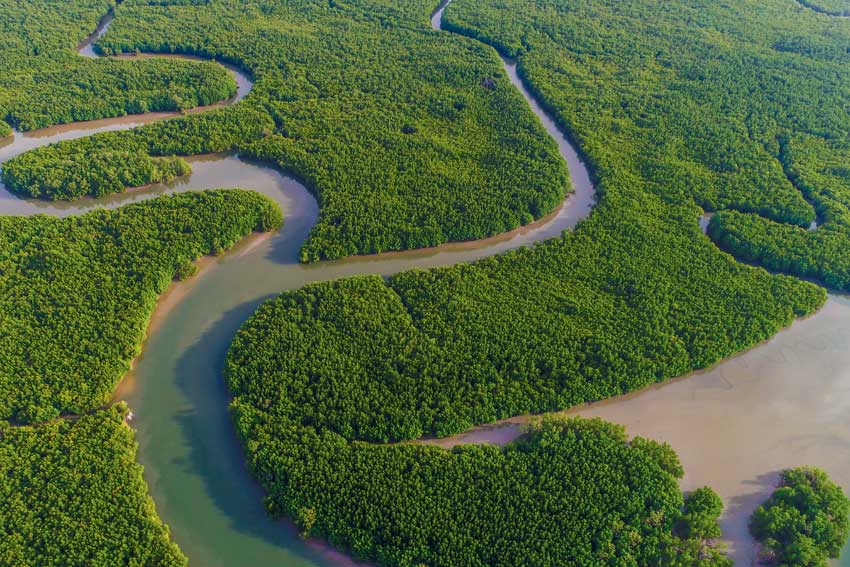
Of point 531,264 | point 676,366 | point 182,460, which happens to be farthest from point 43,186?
point 676,366

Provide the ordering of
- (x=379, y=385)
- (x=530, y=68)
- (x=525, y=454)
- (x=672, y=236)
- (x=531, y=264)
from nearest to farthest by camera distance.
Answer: (x=525, y=454)
(x=379, y=385)
(x=531, y=264)
(x=672, y=236)
(x=530, y=68)

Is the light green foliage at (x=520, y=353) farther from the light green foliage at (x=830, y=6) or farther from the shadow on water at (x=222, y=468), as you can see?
the light green foliage at (x=830, y=6)

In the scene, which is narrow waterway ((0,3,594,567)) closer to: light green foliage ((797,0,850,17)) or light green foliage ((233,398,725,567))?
light green foliage ((233,398,725,567))

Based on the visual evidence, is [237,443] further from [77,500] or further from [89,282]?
[89,282]

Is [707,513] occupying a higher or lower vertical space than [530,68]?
lower

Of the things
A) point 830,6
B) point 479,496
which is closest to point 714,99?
point 830,6

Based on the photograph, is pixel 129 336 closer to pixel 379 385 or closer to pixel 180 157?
pixel 379 385

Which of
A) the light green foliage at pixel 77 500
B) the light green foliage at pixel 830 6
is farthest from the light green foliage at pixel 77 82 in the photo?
the light green foliage at pixel 830 6
